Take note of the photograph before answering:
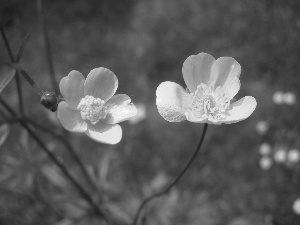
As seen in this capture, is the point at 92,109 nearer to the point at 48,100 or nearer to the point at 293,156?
the point at 48,100

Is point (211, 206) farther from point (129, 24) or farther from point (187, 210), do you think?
point (129, 24)

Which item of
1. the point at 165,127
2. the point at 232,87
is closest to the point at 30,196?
the point at 165,127

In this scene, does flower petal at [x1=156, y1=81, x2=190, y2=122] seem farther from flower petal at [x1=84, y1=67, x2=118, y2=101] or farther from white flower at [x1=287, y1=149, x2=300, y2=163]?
white flower at [x1=287, y1=149, x2=300, y2=163]

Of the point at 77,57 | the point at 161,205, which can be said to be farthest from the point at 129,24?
the point at 161,205

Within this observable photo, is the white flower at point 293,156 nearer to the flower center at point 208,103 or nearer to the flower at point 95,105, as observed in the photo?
the flower center at point 208,103

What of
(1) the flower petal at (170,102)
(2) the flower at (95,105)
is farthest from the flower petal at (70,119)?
(1) the flower petal at (170,102)
